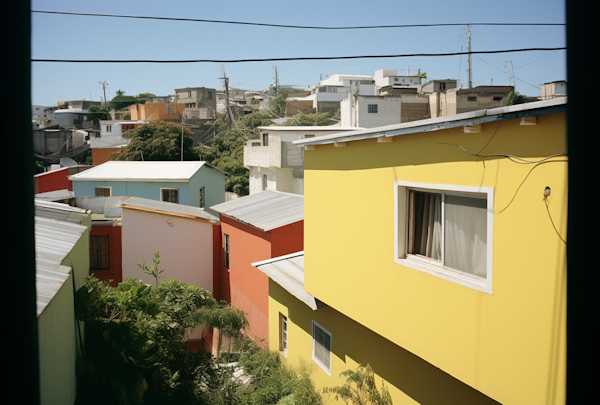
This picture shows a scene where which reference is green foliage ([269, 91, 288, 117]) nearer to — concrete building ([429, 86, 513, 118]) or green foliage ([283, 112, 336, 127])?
green foliage ([283, 112, 336, 127])

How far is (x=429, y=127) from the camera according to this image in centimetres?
551

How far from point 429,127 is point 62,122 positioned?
64766 millimetres

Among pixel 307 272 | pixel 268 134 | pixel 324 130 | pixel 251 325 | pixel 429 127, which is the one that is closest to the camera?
pixel 429 127

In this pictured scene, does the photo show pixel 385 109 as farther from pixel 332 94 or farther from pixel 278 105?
pixel 278 105

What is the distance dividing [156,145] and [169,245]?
22295 millimetres

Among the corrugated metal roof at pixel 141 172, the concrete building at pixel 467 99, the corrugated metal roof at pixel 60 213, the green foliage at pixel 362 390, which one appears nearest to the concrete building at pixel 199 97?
the concrete building at pixel 467 99

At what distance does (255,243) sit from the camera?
14.4m

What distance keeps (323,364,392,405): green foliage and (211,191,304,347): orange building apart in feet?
16.7

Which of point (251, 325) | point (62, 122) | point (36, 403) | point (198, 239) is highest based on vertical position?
point (62, 122)

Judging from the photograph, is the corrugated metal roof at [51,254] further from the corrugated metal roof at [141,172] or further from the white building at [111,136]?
the white building at [111,136]

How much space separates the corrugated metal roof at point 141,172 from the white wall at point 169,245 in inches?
244

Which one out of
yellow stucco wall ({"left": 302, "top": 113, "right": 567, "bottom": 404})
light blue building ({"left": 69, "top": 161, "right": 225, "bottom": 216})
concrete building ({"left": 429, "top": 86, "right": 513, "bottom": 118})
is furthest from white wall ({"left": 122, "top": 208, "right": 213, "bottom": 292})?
concrete building ({"left": 429, "top": 86, "right": 513, "bottom": 118})

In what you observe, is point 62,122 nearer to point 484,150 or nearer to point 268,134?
point 268,134
